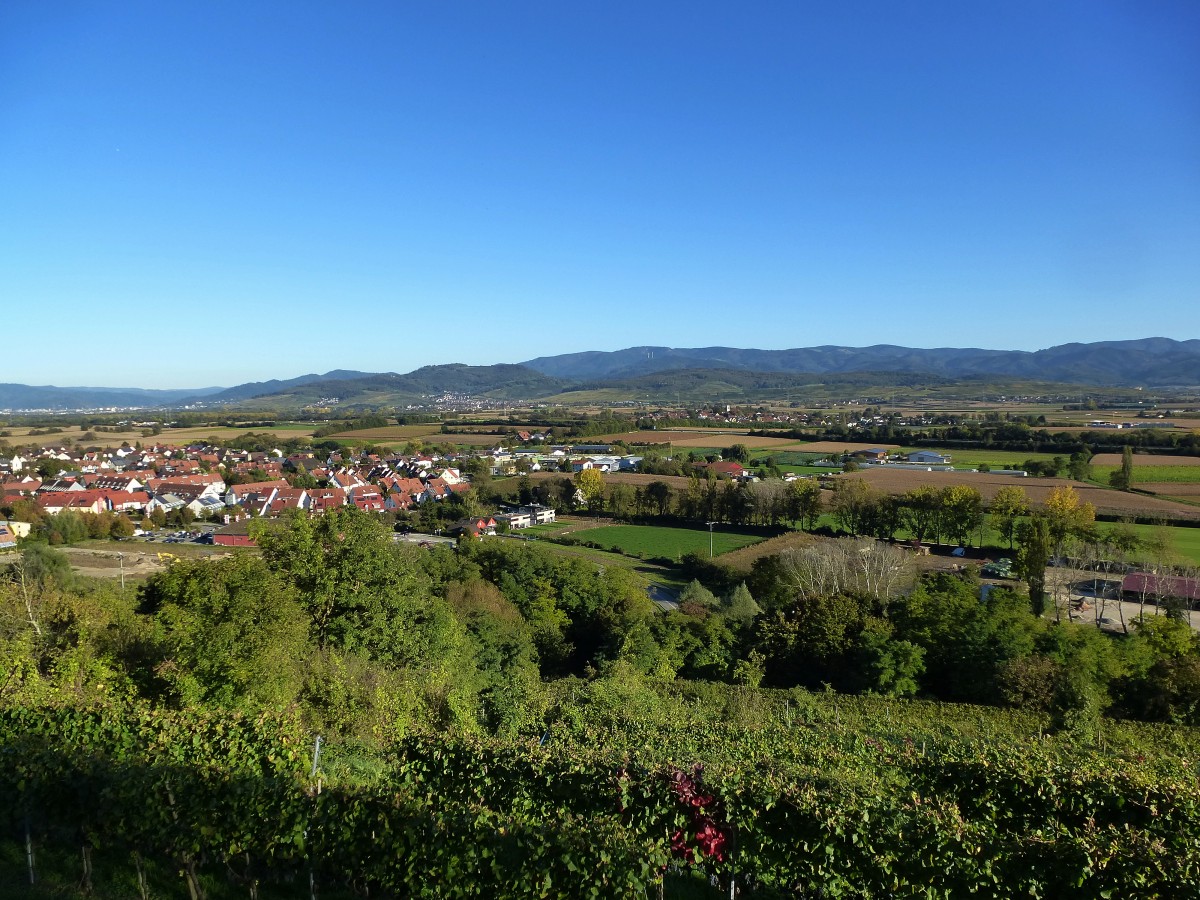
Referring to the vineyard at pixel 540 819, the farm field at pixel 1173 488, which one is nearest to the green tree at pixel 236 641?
the vineyard at pixel 540 819

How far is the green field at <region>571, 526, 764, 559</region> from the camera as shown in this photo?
139 feet

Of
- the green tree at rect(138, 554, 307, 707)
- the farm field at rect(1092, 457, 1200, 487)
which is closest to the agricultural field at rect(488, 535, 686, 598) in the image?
the green tree at rect(138, 554, 307, 707)

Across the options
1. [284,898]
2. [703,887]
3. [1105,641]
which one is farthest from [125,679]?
[1105,641]

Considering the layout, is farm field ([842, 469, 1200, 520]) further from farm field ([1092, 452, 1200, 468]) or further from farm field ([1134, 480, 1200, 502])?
farm field ([1092, 452, 1200, 468])

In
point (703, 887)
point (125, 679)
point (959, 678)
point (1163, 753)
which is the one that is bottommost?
point (959, 678)

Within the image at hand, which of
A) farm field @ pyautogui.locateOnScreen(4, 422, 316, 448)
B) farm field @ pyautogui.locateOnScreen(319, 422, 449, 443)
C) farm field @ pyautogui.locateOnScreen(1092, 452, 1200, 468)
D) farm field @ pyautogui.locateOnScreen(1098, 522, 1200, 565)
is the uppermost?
farm field @ pyautogui.locateOnScreen(4, 422, 316, 448)

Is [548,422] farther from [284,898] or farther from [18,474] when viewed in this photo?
[284,898]

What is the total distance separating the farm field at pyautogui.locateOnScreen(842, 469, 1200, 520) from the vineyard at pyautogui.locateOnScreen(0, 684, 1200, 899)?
4144cm

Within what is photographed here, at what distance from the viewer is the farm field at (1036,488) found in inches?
1652

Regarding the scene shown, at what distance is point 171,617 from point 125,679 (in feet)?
3.70

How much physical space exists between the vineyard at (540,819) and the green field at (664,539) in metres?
32.9

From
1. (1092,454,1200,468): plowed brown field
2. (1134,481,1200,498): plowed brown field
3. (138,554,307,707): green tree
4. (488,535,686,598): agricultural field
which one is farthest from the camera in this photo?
(1092,454,1200,468): plowed brown field

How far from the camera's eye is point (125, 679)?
10609 millimetres

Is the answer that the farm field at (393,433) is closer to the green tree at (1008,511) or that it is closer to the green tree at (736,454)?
the green tree at (736,454)
